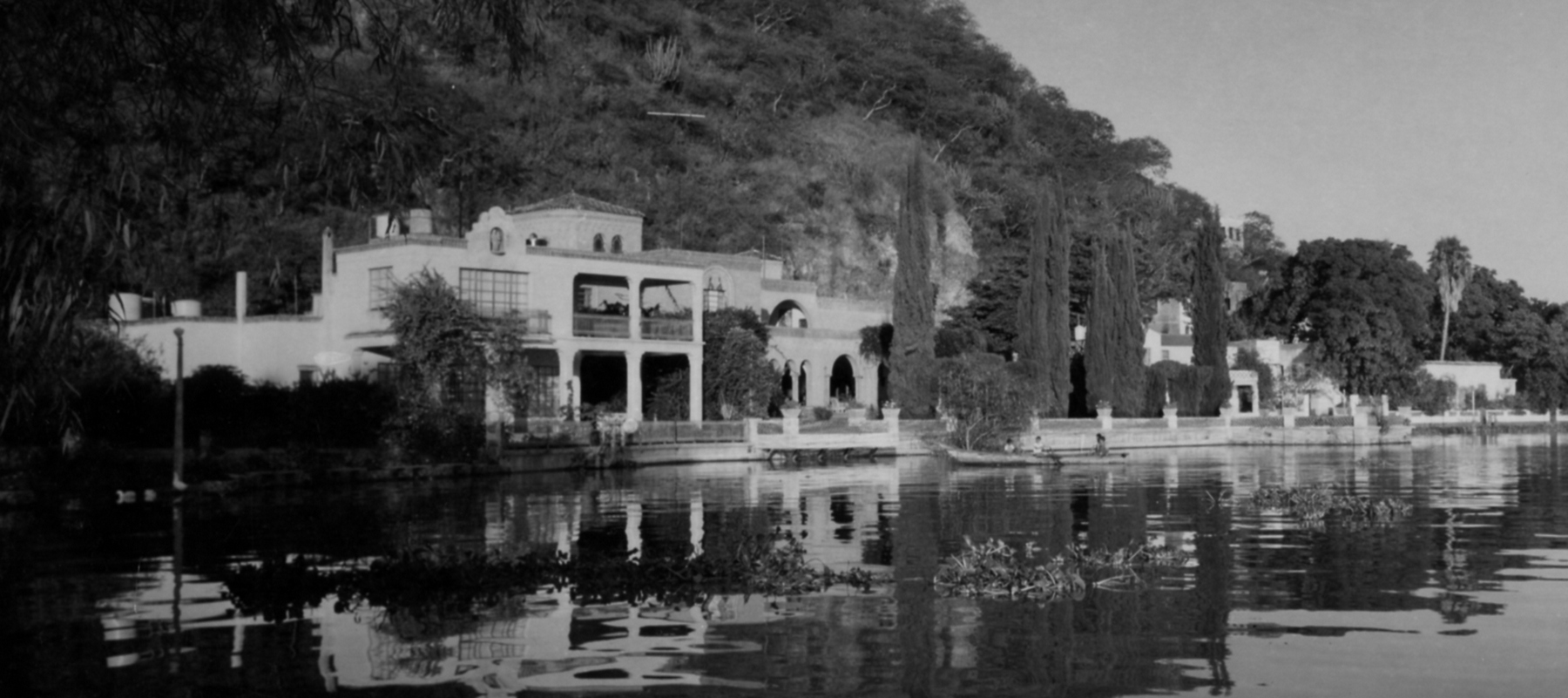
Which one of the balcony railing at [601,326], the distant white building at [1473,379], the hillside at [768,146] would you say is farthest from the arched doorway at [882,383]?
the distant white building at [1473,379]

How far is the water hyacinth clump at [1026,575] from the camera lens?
48.8 feet

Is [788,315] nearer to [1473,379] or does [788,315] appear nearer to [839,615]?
[1473,379]

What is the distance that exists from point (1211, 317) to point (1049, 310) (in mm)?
10304

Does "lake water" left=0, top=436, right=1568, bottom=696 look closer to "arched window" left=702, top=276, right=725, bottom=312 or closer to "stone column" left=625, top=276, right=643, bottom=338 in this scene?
"stone column" left=625, top=276, right=643, bottom=338

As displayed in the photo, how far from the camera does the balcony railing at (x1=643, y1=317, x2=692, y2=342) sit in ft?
160

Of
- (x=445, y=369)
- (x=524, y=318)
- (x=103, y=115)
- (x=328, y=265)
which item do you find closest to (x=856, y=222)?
(x=524, y=318)

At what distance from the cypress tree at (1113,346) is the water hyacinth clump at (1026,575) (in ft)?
143

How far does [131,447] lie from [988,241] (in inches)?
2368

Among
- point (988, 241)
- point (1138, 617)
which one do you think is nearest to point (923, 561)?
point (1138, 617)

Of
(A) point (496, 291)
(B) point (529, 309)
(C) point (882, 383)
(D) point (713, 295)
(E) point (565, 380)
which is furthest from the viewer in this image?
(C) point (882, 383)

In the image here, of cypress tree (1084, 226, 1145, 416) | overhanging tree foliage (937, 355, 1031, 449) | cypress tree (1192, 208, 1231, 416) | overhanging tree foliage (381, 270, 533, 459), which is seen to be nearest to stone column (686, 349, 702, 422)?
overhanging tree foliage (381, 270, 533, 459)

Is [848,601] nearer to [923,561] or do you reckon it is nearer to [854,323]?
[923,561]

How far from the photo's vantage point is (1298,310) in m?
86.2

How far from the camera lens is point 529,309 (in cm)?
4600
